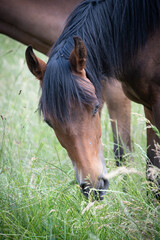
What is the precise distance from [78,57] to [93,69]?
0.25 m

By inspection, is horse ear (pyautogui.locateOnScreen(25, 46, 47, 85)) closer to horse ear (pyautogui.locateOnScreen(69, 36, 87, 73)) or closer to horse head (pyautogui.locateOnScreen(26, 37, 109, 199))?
horse head (pyautogui.locateOnScreen(26, 37, 109, 199))

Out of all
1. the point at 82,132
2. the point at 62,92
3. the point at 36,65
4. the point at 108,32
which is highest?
the point at 108,32

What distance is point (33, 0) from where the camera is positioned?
3359 mm

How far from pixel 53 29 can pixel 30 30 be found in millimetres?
283

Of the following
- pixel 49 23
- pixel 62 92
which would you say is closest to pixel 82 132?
pixel 62 92

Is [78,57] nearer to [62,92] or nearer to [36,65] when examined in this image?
[62,92]

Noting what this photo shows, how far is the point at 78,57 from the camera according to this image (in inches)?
74.2

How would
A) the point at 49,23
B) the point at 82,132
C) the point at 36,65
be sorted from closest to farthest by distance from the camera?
the point at 82,132
the point at 36,65
the point at 49,23

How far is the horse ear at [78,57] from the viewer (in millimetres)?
1838

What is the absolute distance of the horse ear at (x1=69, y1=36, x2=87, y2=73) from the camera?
1.84m

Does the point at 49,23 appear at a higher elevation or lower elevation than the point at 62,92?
higher

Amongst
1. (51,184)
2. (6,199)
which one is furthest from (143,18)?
(6,199)

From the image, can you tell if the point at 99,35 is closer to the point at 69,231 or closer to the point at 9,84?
the point at 69,231

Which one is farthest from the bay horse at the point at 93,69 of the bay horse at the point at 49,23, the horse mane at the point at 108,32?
the bay horse at the point at 49,23
